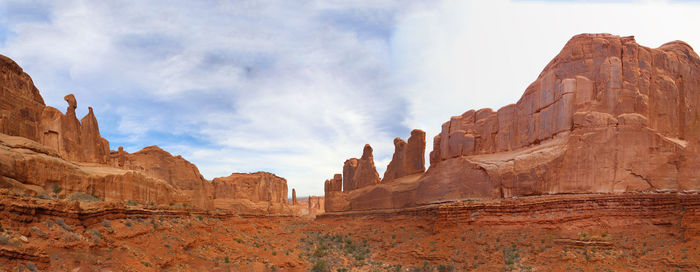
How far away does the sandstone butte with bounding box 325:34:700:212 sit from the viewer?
29.4 m

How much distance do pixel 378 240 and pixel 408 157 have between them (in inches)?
545

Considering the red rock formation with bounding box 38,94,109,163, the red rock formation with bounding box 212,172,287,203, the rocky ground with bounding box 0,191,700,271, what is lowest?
the rocky ground with bounding box 0,191,700,271

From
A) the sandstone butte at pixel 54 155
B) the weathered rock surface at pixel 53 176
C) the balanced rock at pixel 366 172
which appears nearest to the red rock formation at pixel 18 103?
the sandstone butte at pixel 54 155

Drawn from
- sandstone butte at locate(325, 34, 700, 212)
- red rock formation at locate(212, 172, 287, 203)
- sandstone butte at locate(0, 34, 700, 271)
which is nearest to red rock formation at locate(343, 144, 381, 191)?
sandstone butte at locate(0, 34, 700, 271)

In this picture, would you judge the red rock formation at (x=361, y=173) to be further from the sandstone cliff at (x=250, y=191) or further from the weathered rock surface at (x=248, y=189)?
the weathered rock surface at (x=248, y=189)

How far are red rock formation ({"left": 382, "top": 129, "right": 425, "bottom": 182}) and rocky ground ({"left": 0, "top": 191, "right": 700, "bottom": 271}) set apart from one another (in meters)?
10.9

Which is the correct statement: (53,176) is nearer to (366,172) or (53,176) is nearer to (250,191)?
(366,172)

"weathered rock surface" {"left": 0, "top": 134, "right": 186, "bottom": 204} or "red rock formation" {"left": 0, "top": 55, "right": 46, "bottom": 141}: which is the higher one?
"red rock formation" {"left": 0, "top": 55, "right": 46, "bottom": 141}

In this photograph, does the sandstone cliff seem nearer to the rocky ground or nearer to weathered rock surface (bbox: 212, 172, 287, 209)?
weathered rock surface (bbox: 212, 172, 287, 209)

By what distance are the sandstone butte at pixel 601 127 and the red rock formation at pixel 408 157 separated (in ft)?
41.4

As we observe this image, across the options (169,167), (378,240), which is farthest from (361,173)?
(169,167)

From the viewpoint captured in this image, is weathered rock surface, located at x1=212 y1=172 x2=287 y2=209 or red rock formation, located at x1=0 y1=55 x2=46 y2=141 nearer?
red rock formation, located at x1=0 y1=55 x2=46 y2=141

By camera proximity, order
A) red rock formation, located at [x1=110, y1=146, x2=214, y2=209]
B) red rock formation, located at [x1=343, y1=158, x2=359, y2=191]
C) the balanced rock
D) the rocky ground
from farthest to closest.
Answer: red rock formation, located at [x1=343, y1=158, x2=359, y2=191], the balanced rock, red rock formation, located at [x1=110, y1=146, x2=214, y2=209], the rocky ground

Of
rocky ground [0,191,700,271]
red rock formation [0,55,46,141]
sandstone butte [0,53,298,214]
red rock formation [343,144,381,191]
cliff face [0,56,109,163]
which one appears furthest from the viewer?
red rock formation [343,144,381,191]
